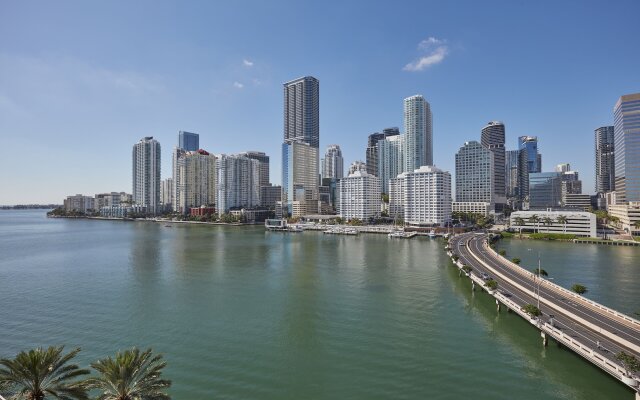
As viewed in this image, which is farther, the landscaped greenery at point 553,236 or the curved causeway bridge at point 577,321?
the landscaped greenery at point 553,236

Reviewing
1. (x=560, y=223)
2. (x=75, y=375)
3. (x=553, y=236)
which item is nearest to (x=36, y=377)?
(x=75, y=375)

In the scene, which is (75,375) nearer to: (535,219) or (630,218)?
(535,219)

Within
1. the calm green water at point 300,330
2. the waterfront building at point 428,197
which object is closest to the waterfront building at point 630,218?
the waterfront building at point 428,197

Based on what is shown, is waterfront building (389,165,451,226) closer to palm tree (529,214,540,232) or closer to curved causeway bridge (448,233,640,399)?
palm tree (529,214,540,232)

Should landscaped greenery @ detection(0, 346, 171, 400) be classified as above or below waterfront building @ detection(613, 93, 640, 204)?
below

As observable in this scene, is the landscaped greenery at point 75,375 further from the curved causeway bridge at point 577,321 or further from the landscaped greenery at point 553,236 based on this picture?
the landscaped greenery at point 553,236

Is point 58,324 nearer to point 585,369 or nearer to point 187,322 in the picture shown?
point 187,322

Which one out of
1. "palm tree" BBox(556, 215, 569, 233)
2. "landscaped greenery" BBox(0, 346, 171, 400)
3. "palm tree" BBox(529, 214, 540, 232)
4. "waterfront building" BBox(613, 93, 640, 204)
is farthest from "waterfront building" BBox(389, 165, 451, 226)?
"landscaped greenery" BBox(0, 346, 171, 400)

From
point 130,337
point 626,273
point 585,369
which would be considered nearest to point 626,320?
point 585,369
